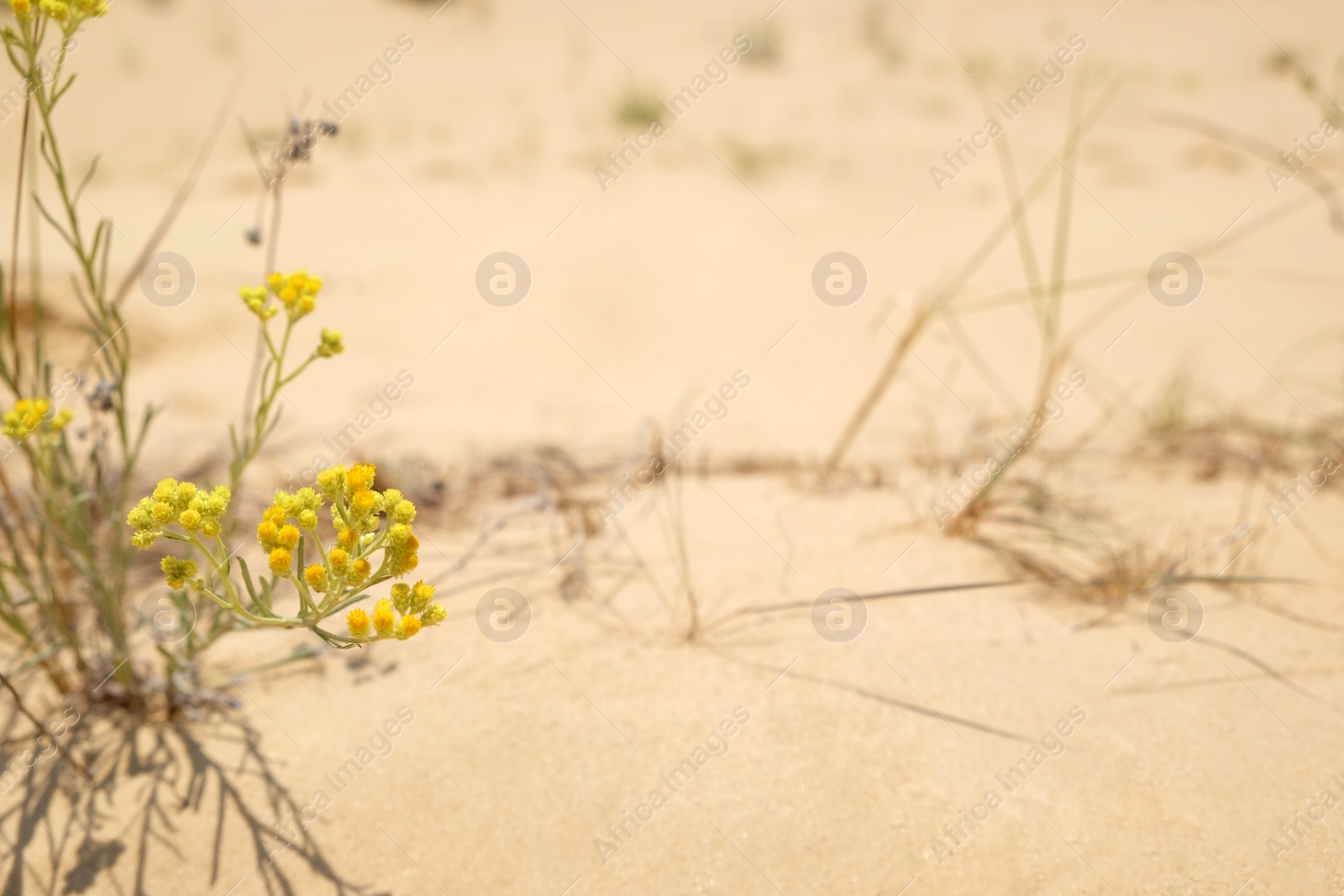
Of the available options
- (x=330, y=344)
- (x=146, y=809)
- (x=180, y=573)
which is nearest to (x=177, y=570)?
(x=180, y=573)

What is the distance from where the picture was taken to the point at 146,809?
1.48m

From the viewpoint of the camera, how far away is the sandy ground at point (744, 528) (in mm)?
1412

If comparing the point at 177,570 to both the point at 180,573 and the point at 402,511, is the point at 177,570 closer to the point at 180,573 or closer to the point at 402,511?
the point at 180,573

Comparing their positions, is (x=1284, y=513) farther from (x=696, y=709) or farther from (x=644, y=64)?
(x=644, y=64)

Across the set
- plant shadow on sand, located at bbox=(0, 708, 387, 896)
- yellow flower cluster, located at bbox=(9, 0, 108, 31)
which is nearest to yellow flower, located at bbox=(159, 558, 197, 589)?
plant shadow on sand, located at bbox=(0, 708, 387, 896)

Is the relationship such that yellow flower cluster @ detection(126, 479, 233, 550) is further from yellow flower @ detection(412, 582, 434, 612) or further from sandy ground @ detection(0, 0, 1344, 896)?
sandy ground @ detection(0, 0, 1344, 896)

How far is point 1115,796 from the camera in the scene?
4.74ft

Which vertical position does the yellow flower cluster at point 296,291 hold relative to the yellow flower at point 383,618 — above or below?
above

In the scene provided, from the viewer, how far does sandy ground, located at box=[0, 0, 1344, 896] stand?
4.63 feet

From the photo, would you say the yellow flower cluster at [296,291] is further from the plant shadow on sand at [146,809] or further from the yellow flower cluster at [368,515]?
the plant shadow on sand at [146,809]

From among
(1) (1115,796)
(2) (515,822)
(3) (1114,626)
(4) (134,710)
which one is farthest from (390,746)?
(3) (1114,626)

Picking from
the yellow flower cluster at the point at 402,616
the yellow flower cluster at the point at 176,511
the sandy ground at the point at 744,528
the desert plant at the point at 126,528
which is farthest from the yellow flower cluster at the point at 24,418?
the sandy ground at the point at 744,528

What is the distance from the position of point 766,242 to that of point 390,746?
3812mm

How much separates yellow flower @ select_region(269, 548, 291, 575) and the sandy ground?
0.70 meters
